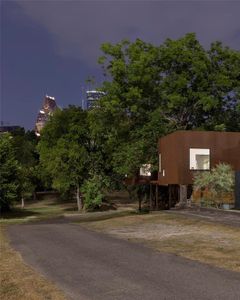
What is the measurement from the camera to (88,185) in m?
53.0

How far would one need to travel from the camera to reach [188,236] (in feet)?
54.3

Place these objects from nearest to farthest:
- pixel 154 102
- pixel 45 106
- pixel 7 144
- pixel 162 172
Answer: pixel 162 172, pixel 154 102, pixel 7 144, pixel 45 106

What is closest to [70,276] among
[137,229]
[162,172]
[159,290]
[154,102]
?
[159,290]

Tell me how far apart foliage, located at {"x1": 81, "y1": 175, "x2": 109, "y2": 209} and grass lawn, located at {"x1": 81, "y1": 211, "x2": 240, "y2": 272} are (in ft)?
90.3

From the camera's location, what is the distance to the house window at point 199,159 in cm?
3384

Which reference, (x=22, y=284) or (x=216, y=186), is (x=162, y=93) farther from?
(x=22, y=284)

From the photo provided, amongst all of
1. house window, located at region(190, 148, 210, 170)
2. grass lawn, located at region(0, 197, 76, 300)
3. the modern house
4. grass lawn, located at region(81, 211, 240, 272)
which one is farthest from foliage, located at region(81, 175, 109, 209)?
grass lawn, located at region(0, 197, 76, 300)

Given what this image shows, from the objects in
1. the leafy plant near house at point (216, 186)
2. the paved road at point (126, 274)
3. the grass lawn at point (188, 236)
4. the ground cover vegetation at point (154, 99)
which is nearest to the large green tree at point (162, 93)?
the ground cover vegetation at point (154, 99)

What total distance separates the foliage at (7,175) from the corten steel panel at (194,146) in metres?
15.4

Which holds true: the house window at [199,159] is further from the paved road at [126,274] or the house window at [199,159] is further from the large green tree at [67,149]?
the large green tree at [67,149]

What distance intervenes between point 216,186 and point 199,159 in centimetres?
563

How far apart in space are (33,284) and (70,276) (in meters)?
0.86

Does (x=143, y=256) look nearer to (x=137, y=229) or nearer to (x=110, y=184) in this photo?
(x=137, y=229)

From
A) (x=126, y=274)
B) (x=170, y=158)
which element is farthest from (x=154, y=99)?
(x=126, y=274)
